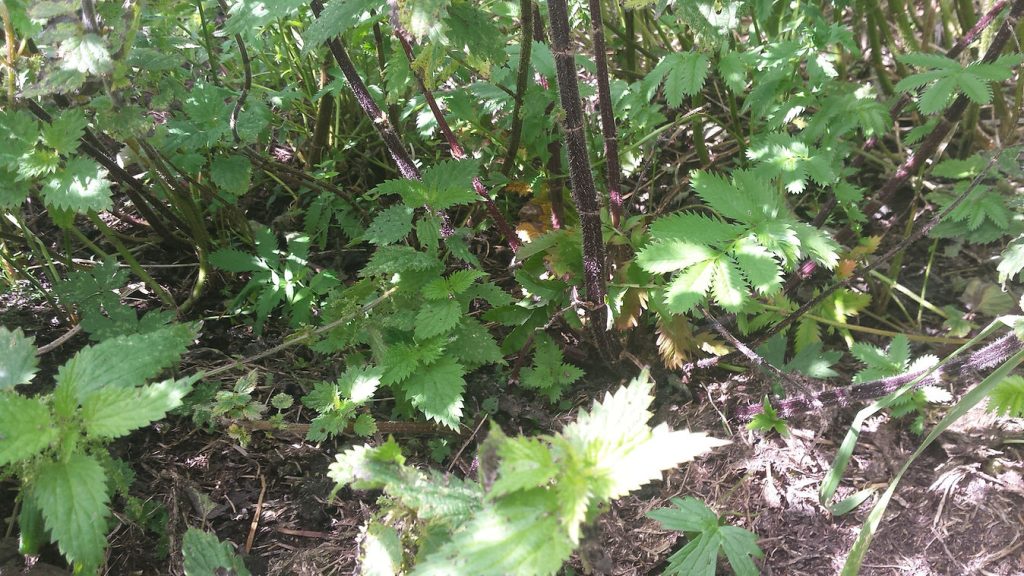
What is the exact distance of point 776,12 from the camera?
2.50 metres

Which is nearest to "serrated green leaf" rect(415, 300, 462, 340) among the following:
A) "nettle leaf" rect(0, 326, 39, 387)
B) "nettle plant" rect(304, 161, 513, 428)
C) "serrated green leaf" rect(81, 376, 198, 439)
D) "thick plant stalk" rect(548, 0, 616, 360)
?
"nettle plant" rect(304, 161, 513, 428)

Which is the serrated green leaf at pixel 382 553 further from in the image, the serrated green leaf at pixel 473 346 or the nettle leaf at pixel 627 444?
the serrated green leaf at pixel 473 346

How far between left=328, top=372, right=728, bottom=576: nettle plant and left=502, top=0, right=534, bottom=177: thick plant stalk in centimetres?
97

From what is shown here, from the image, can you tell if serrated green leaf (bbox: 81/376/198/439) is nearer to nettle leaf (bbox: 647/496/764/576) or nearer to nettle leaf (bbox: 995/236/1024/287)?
nettle leaf (bbox: 647/496/764/576)

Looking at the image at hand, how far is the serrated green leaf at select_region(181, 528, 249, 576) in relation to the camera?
1511mm

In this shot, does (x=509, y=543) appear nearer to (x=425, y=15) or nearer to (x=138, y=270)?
(x=425, y=15)

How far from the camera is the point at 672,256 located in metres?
1.54

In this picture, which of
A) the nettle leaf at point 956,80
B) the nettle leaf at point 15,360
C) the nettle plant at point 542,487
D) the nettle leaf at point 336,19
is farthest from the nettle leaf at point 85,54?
the nettle leaf at point 956,80

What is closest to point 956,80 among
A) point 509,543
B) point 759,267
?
point 759,267

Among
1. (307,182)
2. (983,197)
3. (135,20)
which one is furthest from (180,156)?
(983,197)

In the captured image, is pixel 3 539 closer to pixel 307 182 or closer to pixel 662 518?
pixel 307 182

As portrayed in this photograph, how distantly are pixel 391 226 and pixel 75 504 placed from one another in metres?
0.94

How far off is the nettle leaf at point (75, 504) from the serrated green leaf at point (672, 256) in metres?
1.17

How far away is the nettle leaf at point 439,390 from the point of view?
1.72 metres
